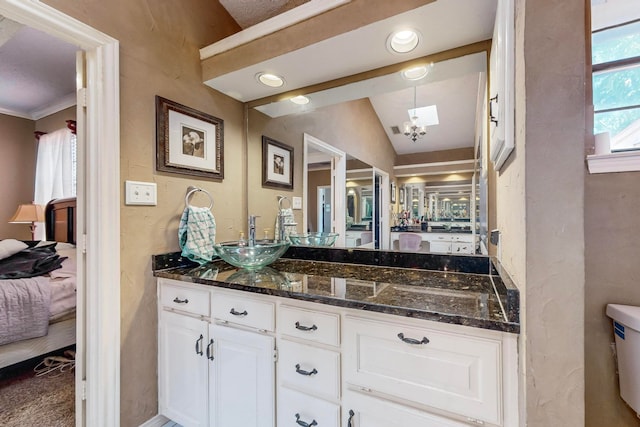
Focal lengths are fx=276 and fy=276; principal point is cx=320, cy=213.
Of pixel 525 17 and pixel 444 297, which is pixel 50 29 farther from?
pixel 444 297

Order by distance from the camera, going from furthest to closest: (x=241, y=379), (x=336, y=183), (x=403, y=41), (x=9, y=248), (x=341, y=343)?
(x=9, y=248), (x=336, y=183), (x=403, y=41), (x=241, y=379), (x=341, y=343)

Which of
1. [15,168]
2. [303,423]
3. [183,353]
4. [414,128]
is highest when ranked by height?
[15,168]

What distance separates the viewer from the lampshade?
11.3ft

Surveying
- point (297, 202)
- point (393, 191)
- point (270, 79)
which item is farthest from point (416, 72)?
point (297, 202)

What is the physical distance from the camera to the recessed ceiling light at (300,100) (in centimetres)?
185

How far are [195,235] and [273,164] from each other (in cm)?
78

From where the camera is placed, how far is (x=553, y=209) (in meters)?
0.68

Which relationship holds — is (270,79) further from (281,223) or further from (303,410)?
(303,410)

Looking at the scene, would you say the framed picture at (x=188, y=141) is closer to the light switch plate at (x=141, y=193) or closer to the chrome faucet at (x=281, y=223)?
the light switch plate at (x=141, y=193)

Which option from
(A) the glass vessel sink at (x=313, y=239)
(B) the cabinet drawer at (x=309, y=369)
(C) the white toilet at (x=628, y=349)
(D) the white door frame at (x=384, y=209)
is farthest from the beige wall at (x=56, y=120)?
(C) the white toilet at (x=628, y=349)

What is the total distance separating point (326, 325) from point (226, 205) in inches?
47.4

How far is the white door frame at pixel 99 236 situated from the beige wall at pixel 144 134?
4cm

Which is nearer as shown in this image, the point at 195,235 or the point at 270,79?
the point at 195,235

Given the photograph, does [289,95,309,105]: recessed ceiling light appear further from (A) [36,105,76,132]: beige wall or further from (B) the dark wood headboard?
(A) [36,105,76,132]: beige wall
